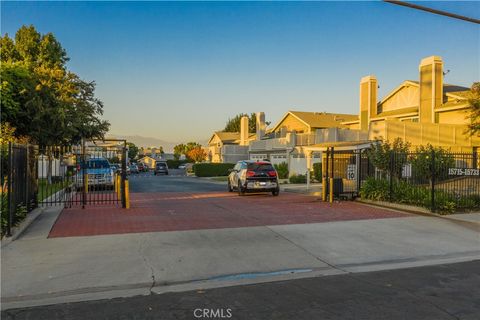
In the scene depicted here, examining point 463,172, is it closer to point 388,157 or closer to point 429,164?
point 429,164

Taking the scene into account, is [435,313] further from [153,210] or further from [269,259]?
[153,210]

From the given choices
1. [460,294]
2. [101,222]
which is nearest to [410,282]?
[460,294]

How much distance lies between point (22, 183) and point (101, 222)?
243 cm

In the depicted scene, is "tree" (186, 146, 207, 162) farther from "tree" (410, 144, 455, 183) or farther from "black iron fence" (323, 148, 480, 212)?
"tree" (410, 144, 455, 183)

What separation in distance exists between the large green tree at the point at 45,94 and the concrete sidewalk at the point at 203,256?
10.3 m

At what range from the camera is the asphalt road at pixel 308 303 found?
527 cm

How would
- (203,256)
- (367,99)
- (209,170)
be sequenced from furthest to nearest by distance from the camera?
(209,170) < (367,99) < (203,256)

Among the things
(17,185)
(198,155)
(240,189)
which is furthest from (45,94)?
(198,155)

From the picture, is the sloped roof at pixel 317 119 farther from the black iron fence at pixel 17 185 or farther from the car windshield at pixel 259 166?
the black iron fence at pixel 17 185

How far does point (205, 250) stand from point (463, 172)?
10.1 metres

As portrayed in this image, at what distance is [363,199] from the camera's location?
17.8 metres

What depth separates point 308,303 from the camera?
5.69 metres

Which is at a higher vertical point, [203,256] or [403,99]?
[403,99]

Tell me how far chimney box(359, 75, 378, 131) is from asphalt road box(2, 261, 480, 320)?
34667 millimetres
